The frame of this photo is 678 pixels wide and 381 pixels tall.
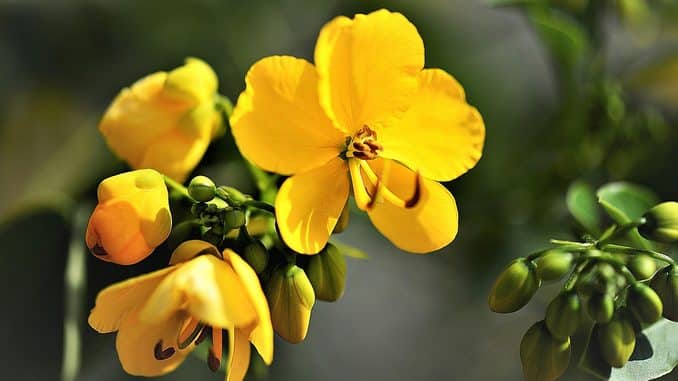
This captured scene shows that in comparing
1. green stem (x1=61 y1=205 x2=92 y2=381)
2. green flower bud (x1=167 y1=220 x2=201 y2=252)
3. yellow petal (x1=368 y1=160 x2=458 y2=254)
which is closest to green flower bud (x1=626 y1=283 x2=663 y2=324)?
yellow petal (x1=368 y1=160 x2=458 y2=254)

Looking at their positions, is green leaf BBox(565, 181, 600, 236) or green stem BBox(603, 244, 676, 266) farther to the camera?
green leaf BBox(565, 181, 600, 236)

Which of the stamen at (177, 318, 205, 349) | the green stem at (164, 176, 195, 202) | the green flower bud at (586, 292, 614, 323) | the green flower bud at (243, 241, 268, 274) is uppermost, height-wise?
the green stem at (164, 176, 195, 202)

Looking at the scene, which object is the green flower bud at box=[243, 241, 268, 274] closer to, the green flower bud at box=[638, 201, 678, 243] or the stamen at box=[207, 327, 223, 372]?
the stamen at box=[207, 327, 223, 372]

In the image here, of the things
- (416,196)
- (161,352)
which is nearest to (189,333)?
(161,352)

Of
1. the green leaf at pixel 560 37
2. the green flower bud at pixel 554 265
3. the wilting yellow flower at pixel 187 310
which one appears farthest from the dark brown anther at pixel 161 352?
the green leaf at pixel 560 37

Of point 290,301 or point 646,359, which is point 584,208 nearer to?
point 646,359

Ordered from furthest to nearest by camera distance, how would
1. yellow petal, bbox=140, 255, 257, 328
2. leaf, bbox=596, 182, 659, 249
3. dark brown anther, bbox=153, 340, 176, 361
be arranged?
leaf, bbox=596, 182, 659, 249, dark brown anther, bbox=153, 340, 176, 361, yellow petal, bbox=140, 255, 257, 328
